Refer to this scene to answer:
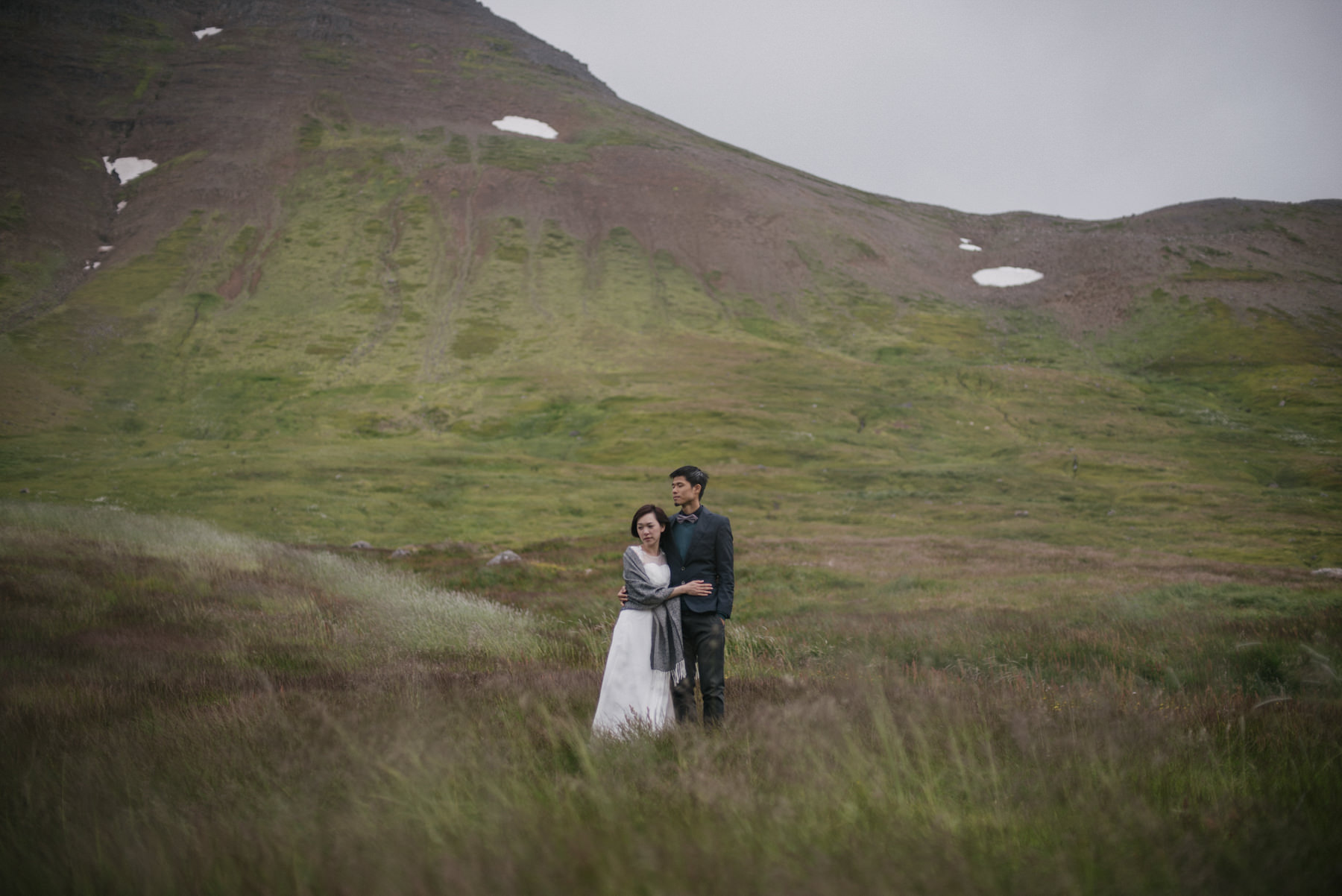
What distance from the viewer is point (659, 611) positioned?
6082 mm

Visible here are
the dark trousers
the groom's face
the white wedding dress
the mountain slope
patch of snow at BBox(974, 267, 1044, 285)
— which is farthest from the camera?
patch of snow at BBox(974, 267, 1044, 285)

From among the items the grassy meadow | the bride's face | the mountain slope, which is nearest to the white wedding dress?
the bride's face

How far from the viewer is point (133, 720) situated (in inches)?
213

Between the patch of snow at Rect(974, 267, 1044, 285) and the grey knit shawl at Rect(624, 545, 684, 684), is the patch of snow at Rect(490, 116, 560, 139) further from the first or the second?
the grey knit shawl at Rect(624, 545, 684, 684)

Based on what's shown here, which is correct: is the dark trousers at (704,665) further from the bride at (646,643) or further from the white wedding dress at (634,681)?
the white wedding dress at (634,681)

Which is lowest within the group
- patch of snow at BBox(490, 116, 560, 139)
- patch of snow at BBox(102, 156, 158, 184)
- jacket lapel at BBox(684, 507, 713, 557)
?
jacket lapel at BBox(684, 507, 713, 557)

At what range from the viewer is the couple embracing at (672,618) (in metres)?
5.69

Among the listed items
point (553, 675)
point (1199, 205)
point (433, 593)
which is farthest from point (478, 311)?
point (1199, 205)

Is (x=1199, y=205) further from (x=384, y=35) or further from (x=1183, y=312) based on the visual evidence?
(x=384, y=35)

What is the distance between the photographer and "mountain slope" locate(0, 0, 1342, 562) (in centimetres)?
4228

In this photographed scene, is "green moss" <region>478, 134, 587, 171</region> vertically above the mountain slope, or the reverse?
"green moss" <region>478, 134, 587, 171</region>

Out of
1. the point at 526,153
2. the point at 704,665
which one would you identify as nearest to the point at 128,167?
the point at 526,153

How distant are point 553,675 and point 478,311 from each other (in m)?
83.1

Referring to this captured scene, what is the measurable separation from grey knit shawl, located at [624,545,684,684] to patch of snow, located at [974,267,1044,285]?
375 feet
